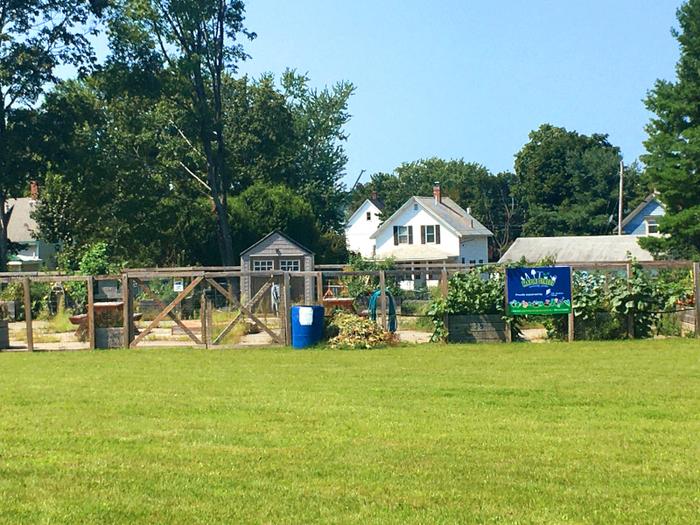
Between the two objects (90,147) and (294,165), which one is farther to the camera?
(294,165)

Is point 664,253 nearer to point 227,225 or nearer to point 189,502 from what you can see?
point 227,225

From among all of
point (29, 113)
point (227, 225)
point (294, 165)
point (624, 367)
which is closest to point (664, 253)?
point (227, 225)

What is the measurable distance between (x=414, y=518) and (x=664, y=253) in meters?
53.7

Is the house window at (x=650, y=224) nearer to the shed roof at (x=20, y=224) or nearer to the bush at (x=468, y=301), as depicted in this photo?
the shed roof at (x=20, y=224)

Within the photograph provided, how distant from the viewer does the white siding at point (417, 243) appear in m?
73.9

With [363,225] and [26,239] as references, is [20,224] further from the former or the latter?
[363,225]

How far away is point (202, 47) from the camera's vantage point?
54.6 metres

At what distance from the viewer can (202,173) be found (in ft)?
202

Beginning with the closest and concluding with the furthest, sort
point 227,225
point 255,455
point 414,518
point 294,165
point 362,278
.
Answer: point 414,518, point 255,455, point 362,278, point 227,225, point 294,165

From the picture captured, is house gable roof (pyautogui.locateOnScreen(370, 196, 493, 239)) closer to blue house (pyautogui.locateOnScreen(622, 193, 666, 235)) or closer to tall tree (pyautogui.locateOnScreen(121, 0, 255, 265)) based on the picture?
blue house (pyautogui.locateOnScreen(622, 193, 666, 235))

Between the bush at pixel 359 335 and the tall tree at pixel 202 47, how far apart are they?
106 ft

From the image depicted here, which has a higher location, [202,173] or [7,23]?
[7,23]

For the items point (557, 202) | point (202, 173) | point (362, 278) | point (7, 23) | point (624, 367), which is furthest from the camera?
point (557, 202)

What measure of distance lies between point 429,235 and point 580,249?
1193 cm
